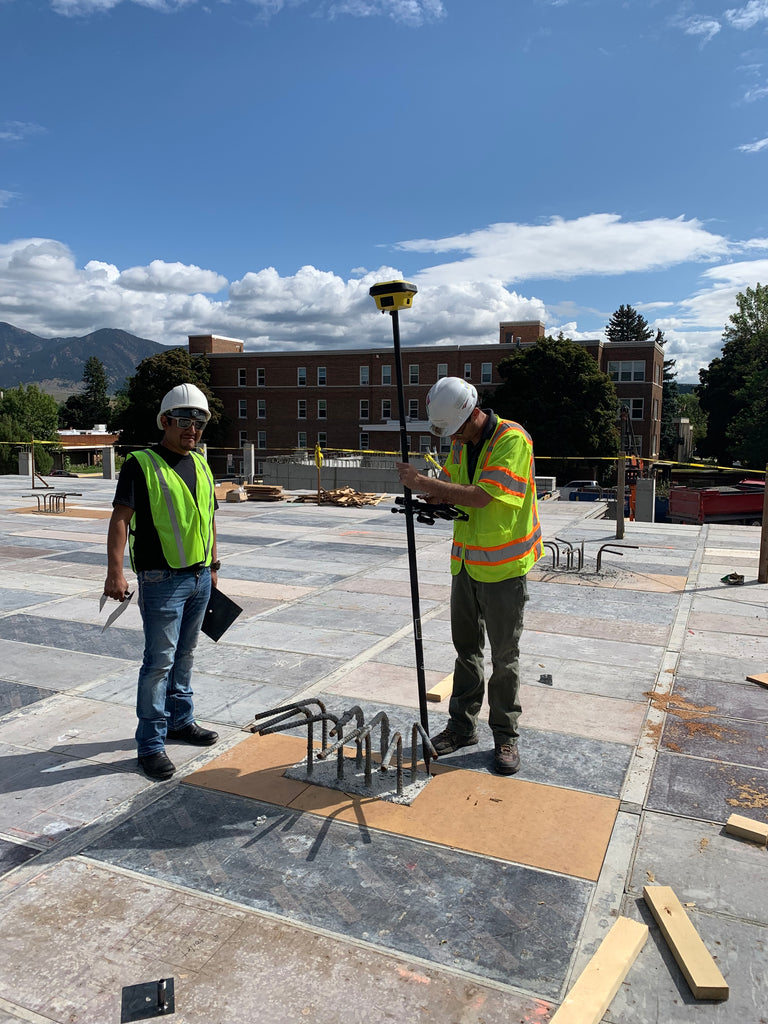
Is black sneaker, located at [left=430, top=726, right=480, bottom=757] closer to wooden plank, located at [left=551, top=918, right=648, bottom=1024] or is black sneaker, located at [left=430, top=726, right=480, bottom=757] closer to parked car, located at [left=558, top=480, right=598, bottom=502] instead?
wooden plank, located at [left=551, top=918, right=648, bottom=1024]

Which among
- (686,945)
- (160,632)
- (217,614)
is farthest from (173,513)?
(686,945)

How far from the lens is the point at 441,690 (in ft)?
18.2

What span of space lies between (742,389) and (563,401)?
1192 centimetres

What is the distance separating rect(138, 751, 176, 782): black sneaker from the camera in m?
4.10

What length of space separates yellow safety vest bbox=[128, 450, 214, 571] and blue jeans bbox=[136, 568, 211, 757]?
0.12 m

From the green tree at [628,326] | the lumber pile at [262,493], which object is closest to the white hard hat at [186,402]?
the lumber pile at [262,493]

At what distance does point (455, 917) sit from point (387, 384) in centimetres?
5591

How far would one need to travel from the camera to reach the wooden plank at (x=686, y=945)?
2.55 metres

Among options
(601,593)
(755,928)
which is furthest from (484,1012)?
(601,593)

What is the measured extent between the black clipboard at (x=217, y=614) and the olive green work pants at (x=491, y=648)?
4.53 ft

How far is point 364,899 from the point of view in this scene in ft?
10.1

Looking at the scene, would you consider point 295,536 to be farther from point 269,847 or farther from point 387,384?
point 387,384

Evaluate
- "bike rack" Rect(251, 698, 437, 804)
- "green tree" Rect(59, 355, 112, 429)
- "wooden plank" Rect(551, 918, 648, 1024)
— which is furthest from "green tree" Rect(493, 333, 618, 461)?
"green tree" Rect(59, 355, 112, 429)

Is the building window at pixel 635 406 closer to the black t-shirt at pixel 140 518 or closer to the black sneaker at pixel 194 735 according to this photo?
the black sneaker at pixel 194 735
